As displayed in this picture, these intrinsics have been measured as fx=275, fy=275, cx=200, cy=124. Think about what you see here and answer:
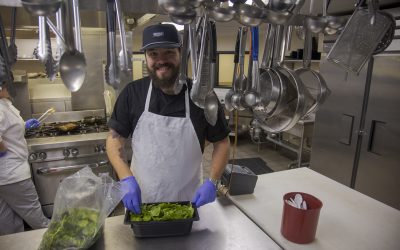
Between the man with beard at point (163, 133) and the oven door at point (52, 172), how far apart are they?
3.39 feet

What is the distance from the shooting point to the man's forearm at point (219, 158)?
4.34ft

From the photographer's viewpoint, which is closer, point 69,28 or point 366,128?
point 69,28

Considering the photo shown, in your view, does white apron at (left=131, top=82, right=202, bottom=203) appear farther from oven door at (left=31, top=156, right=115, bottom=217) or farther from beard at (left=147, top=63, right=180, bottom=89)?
oven door at (left=31, top=156, right=115, bottom=217)

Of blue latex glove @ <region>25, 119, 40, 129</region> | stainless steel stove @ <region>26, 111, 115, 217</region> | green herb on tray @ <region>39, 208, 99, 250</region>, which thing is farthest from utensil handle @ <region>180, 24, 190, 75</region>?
blue latex glove @ <region>25, 119, 40, 129</region>

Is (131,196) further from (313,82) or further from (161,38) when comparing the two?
(313,82)

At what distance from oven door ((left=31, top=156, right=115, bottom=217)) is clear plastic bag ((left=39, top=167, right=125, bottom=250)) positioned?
138 centimetres

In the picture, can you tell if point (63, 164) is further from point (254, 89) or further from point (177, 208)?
point (254, 89)

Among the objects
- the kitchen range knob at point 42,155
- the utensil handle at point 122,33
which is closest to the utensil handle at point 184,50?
the utensil handle at point 122,33

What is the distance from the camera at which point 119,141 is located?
1.40 meters

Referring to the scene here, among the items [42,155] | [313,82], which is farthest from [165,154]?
[42,155]

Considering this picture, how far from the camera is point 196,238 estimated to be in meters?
0.92

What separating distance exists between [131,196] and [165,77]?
580 mm

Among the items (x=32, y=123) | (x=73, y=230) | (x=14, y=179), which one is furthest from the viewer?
(x=32, y=123)

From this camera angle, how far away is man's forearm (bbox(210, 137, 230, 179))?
1322mm
